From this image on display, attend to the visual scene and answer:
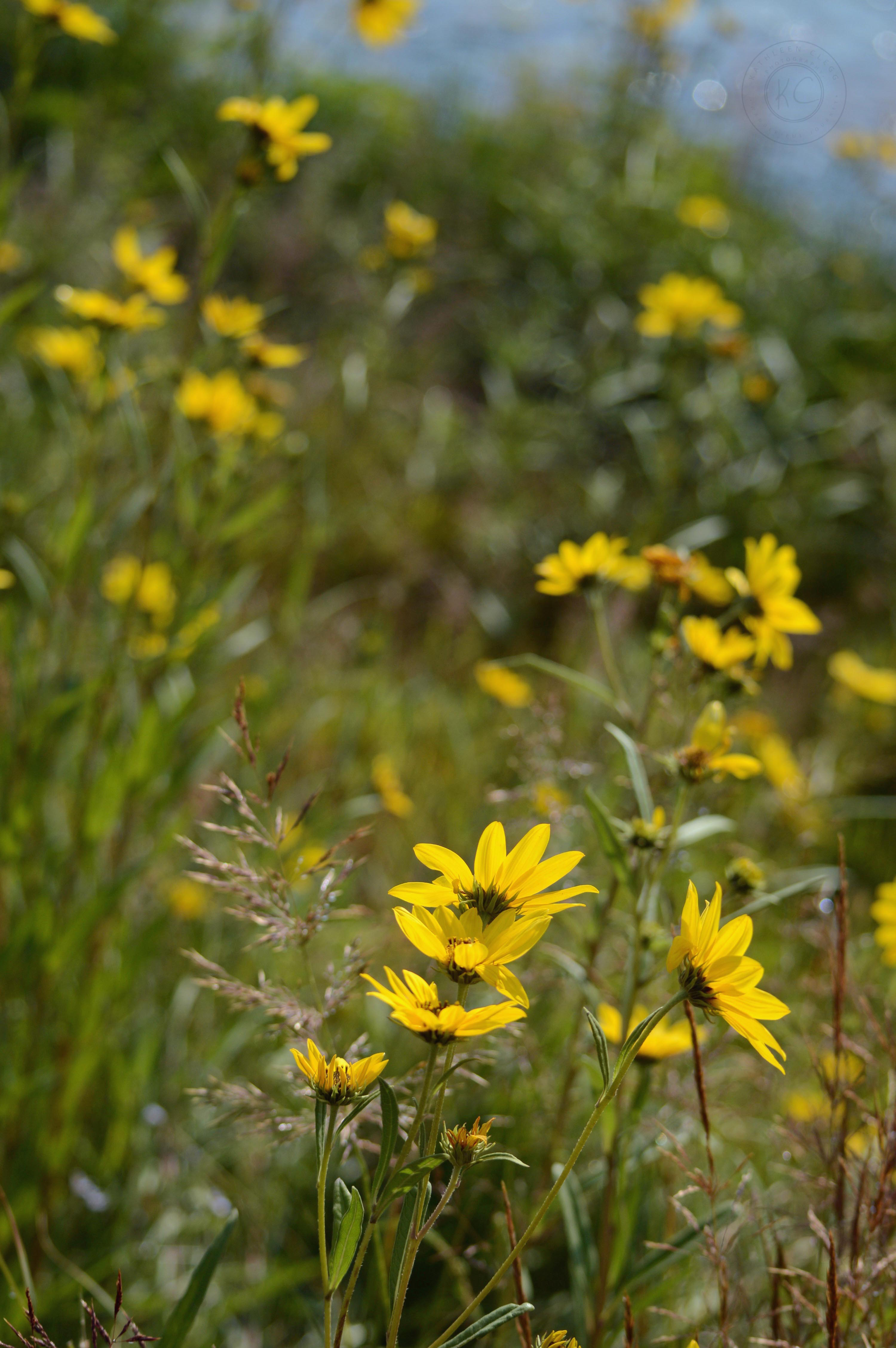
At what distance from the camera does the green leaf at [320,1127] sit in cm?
50

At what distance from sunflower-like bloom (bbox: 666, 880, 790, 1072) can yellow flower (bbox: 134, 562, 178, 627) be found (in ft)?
3.32

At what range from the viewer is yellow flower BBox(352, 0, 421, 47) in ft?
6.48

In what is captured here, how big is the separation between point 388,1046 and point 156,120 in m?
5.79

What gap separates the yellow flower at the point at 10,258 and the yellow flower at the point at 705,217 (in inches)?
117

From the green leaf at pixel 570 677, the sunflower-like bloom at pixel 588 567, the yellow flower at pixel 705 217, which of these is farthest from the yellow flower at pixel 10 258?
the yellow flower at pixel 705 217

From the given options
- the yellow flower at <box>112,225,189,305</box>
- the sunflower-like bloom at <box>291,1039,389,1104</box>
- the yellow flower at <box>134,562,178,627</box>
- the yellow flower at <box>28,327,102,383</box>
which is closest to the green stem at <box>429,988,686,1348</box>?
the sunflower-like bloom at <box>291,1039,389,1104</box>

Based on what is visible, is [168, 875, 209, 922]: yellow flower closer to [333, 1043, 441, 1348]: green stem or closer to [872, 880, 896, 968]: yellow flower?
[872, 880, 896, 968]: yellow flower

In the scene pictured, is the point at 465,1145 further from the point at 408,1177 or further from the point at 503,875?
the point at 503,875

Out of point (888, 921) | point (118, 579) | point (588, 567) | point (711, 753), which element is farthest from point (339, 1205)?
point (118, 579)

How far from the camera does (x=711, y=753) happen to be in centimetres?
84

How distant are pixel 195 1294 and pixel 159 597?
117 cm

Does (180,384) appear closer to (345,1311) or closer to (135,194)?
(345,1311)

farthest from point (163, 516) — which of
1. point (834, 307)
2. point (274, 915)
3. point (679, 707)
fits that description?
point (834, 307)

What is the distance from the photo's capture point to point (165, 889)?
180 centimetres
